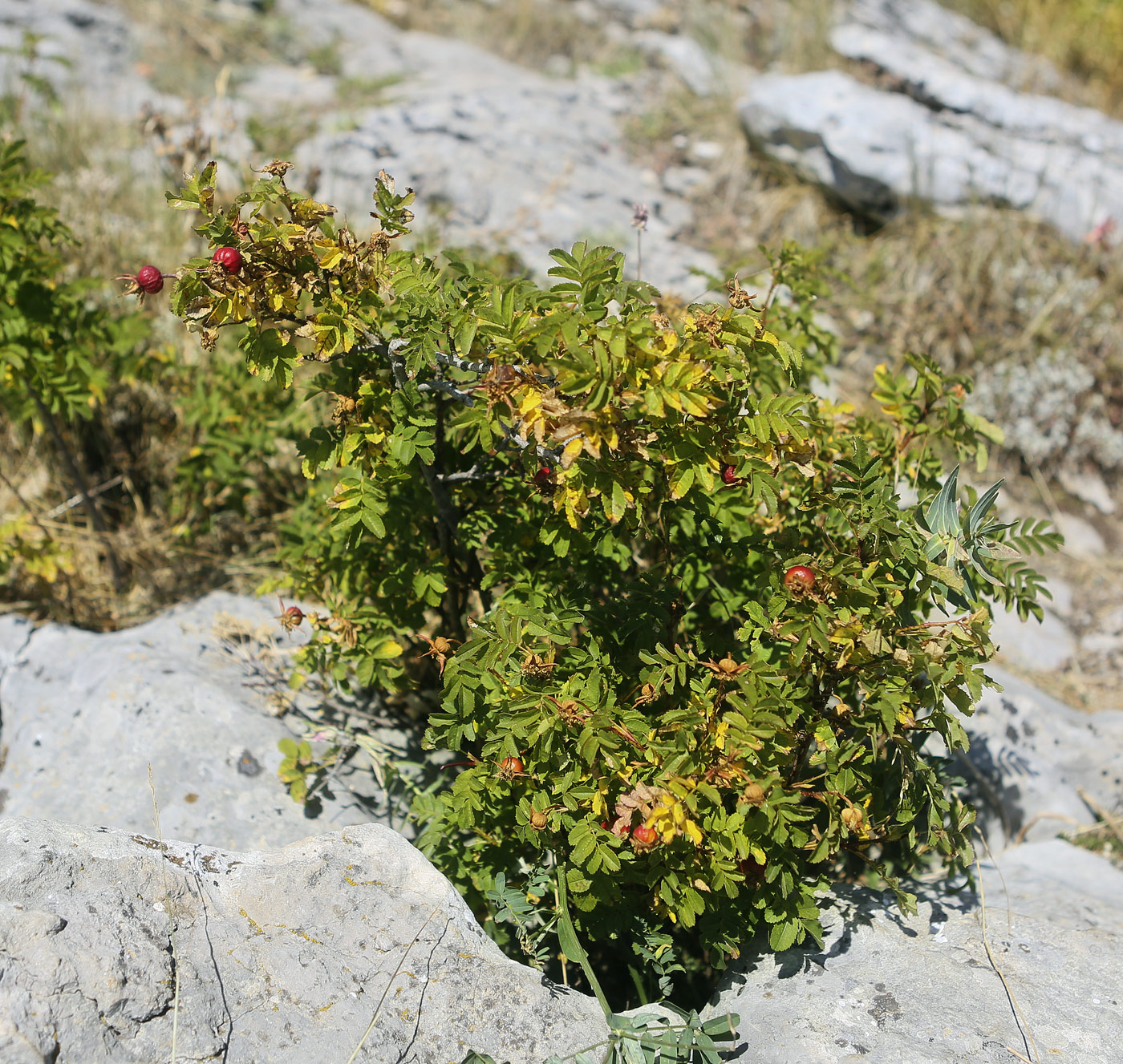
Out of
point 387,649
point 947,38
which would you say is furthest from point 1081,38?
point 387,649

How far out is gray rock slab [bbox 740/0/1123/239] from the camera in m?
5.18

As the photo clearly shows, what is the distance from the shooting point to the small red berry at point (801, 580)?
166cm

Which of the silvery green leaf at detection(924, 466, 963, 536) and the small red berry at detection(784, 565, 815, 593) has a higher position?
the silvery green leaf at detection(924, 466, 963, 536)

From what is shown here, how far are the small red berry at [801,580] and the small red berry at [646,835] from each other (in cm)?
53

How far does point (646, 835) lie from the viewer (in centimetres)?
157

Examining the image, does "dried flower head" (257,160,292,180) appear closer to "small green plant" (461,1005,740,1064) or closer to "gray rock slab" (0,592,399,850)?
"gray rock slab" (0,592,399,850)

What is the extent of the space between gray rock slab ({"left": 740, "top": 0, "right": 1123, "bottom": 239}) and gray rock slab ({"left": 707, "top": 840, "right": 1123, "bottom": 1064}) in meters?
4.33

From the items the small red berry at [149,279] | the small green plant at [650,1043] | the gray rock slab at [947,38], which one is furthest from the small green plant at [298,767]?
the gray rock slab at [947,38]

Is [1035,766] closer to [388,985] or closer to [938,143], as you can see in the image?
[388,985]

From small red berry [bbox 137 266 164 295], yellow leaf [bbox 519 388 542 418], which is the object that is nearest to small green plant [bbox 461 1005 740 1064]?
yellow leaf [bbox 519 388 542 418]

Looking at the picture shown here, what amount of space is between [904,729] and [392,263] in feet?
5.07

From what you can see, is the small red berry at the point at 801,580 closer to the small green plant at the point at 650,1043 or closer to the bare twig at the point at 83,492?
the small green plant at the point at 650,1043

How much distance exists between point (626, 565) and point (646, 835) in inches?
28.2

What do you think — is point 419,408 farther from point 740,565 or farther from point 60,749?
point 60,749
